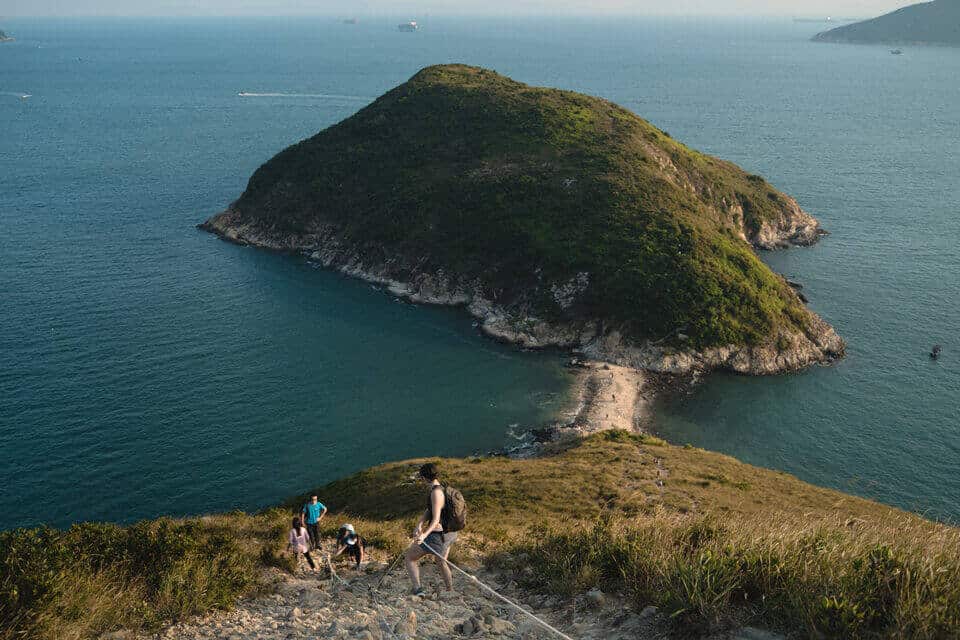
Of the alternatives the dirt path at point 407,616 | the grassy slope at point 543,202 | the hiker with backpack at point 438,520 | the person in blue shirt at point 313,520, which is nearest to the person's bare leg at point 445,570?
the hiker with backpack at point 438,520

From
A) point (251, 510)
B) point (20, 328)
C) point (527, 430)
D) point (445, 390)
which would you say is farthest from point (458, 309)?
point (20, 328)

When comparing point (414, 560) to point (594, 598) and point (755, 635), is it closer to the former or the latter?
point (594, 598)

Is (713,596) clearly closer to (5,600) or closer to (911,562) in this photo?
(911,562)

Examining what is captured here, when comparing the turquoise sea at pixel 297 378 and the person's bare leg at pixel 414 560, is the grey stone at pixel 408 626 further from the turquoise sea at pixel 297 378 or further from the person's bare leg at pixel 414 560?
the turquoise sea at pixel 297 378

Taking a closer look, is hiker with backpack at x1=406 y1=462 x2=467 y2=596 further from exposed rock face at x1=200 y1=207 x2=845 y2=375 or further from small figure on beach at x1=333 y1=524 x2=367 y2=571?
exposed rock face at x1=200 y1=207 x2=845 y2=375

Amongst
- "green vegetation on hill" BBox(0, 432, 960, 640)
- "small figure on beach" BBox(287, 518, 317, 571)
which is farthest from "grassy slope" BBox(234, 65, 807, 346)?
"small figure on beach" BBox(287, 518, 317, 571)
